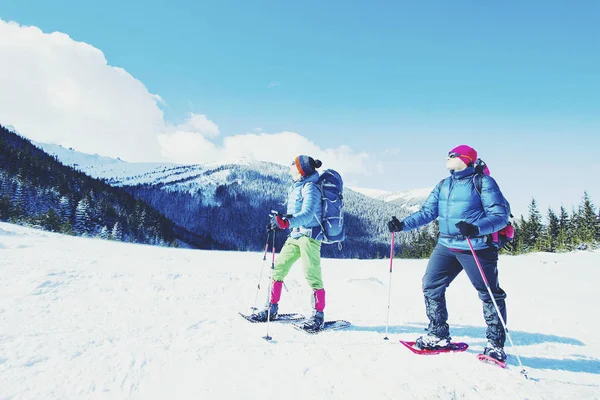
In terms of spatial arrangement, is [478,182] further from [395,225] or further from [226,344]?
[226,344]

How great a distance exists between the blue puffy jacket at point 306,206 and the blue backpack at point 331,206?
10 cm

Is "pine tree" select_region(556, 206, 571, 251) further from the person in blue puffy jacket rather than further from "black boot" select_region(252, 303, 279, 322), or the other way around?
"black boot" select_region(252, 303, 279, 322)

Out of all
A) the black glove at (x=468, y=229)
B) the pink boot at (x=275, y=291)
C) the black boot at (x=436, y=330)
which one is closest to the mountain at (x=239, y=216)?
the pink boot at (x=275, y=291)

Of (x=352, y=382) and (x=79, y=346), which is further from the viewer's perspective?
(x=79, y=346)

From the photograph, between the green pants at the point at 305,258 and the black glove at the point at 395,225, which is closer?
the black glove at the point at 395,225

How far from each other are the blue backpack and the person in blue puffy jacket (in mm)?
886

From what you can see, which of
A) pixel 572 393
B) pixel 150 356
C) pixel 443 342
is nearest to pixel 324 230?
pixel 443 342

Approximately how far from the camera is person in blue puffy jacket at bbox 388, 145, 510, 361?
3.77 m

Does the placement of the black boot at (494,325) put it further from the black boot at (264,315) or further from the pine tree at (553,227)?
the pine tree at (553,227)

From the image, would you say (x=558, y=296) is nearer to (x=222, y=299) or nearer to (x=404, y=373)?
(x=404, y=373)

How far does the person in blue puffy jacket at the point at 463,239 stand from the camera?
148 inches

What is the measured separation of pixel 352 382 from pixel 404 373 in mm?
599

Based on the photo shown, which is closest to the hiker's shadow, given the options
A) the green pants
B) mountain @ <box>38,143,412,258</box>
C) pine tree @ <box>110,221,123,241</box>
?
the green pants

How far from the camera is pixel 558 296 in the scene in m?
8.15
